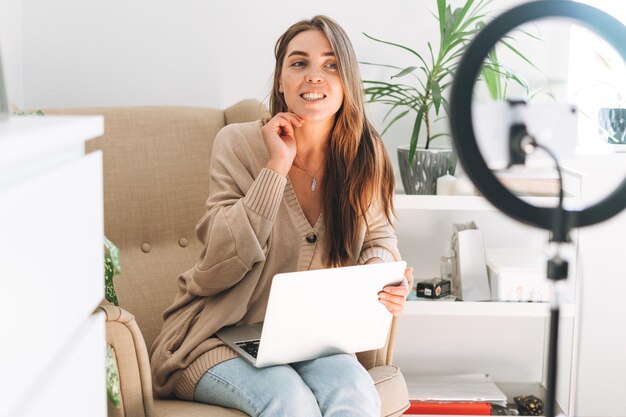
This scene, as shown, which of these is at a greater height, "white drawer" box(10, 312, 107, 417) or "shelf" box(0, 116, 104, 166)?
"shelf" box(0, 116, 104, 166)

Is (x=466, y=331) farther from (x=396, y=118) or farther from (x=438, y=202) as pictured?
(x=396, y=118)

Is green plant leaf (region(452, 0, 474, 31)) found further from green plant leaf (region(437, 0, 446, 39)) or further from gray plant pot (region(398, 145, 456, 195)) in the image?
gray plant pot (region(398, 145, 456, 195))

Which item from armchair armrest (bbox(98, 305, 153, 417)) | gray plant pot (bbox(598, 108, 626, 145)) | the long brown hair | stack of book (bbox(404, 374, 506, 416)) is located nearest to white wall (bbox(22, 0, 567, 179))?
gray plant pot (bbox(598, 108, 626, 145))

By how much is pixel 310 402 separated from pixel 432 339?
1.13 meters

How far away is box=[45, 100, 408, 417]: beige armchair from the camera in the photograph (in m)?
1.95

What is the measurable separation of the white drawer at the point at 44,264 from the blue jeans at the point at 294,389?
0.69 m

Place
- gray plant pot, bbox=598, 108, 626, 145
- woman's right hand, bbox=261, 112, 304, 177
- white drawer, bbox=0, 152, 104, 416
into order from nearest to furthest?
white drawer, bbox=0, 152, 104, 416 → woman's right hand, bbox=261, 112, 304, 177 → gray plant pot, bbox=598, 108, 626, 145

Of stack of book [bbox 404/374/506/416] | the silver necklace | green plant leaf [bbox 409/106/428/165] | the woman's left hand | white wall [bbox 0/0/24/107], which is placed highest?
white wall [bbox 0/0/24/107]

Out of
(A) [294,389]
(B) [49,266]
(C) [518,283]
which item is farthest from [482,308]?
(B) [49,266]

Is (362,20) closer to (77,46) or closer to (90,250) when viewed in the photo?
(77,46)

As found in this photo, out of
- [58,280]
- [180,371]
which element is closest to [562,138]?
[58,280]

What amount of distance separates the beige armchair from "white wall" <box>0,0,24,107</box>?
0.96 ft

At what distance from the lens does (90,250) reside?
0.80m

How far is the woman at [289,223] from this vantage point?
1.54 m
